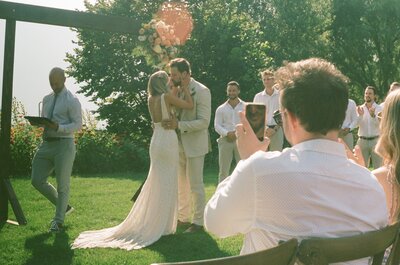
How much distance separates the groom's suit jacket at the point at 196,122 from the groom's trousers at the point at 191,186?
0.15 meters

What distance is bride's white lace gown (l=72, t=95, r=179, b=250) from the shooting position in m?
6.83

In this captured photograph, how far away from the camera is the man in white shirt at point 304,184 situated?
2.04m

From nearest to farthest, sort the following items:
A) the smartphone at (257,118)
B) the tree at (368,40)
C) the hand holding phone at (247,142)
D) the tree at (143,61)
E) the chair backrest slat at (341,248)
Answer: the chair backrest slat at (341,248), the hand holding phone at (247,142), the smartphone at (257,118), the tree at (143,61), the tree at (368,40)

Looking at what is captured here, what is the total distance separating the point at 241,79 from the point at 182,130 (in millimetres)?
12221

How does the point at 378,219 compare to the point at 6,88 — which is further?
the point at 6,88

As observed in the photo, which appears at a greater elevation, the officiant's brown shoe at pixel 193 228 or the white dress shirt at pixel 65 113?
the white dress shirt at pixel 65 113

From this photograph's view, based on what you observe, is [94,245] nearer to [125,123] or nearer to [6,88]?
[6,88]

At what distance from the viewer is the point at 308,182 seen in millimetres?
2035

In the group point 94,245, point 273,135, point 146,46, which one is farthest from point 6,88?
point 273,135

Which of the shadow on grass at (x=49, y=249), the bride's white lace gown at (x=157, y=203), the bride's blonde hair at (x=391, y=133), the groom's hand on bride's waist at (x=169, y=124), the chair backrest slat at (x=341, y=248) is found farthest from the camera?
the groom's hand on bride's waist at (x=169, y=124)

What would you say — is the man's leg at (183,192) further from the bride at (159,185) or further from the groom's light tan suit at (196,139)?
the bride at (159,185)

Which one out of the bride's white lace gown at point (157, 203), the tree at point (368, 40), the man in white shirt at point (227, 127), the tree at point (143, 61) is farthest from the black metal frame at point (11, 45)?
the tree at point (368, 40)

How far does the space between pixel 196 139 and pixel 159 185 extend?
101 centimetres

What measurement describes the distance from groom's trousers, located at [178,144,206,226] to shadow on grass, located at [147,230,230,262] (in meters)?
0.40
